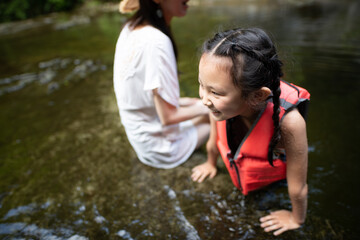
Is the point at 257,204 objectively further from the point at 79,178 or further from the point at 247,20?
the point at 247,20

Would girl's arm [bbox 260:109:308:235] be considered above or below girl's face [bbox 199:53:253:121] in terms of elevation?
below

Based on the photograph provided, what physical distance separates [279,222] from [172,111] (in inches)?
41.7

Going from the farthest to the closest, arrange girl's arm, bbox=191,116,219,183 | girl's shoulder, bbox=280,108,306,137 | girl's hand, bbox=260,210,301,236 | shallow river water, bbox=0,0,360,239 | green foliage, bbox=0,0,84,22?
green foliage, bbox=0,0,84,22, girl's arm, bbox=191,116,219,183, shallow river water, bbox=0,0,360,239, girl's hand, bbox=260,210,301,236, girl's shoulder, bbox=280,108,306,137

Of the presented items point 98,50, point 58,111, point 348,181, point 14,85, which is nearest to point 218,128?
point 348,181

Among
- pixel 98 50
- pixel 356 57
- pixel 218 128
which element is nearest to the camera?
pixel 218 128

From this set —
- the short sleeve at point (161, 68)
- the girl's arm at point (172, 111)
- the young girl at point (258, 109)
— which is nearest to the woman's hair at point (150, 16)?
the short sleeve at point (161, 68)

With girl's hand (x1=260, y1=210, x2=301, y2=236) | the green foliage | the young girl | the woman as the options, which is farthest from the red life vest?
the green foliage

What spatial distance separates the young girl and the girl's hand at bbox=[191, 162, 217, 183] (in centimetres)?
40

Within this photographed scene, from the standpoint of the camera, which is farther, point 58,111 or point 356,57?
point 356,57

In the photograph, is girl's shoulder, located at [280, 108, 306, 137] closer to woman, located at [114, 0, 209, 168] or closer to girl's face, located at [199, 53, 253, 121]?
girl's face, located at [199, 53, 253, 121]

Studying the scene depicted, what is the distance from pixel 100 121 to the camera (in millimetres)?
2986

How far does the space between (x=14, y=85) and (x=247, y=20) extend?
6.12 m

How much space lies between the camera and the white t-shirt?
160 centimetres

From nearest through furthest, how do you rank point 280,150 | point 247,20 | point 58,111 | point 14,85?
point 280,150 → point 58,111 → point 14,85 → point 247,20
